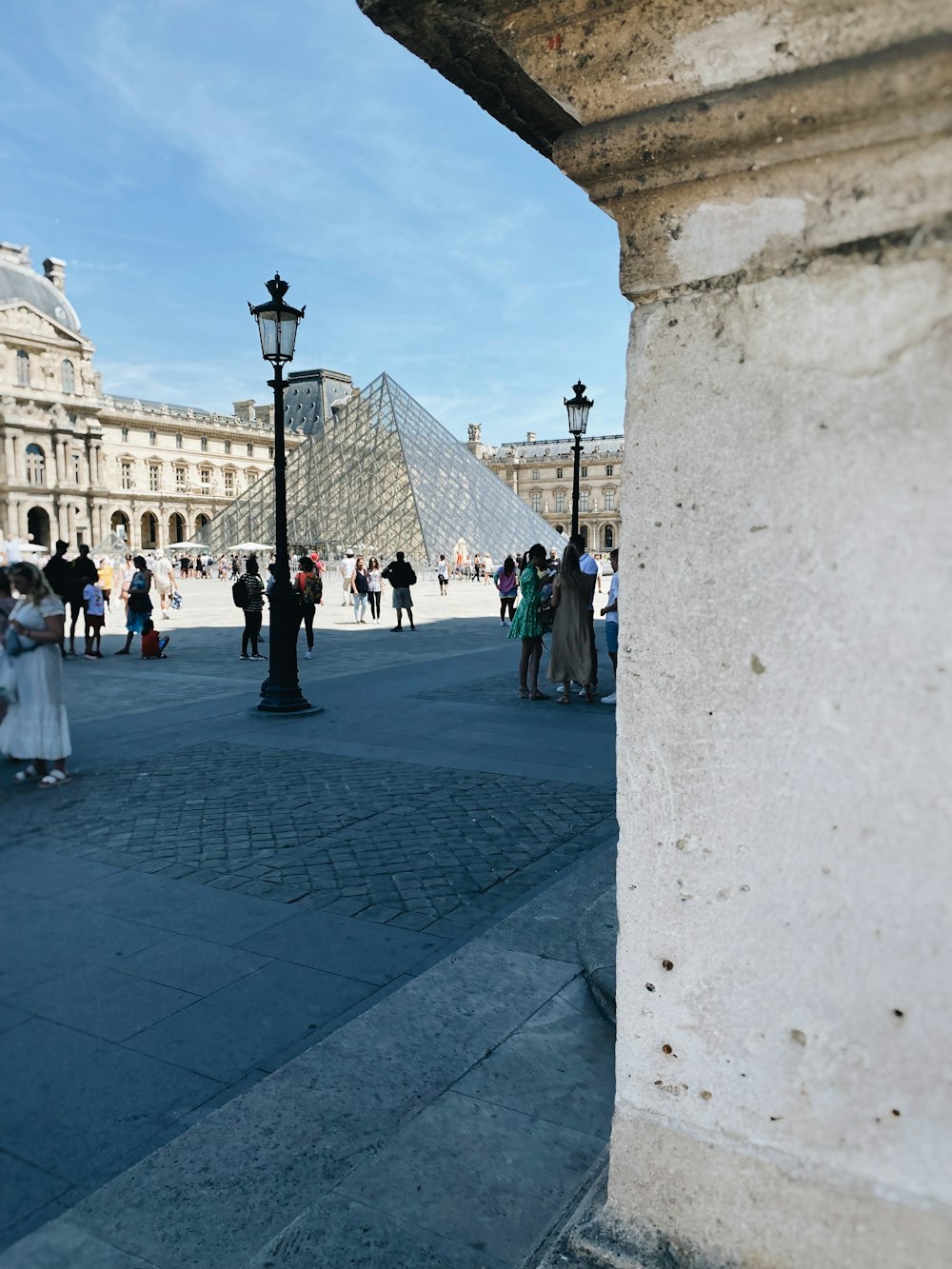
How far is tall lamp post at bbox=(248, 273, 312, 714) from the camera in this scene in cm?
805

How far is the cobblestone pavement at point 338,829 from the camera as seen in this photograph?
147 inches

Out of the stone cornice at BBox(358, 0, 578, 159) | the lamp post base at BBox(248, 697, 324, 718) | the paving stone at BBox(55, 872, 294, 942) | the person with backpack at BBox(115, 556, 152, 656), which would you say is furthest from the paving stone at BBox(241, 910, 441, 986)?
the person with backpack at BBox(115, 556, 152, 656)

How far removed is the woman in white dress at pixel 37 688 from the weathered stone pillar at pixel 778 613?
4885mm

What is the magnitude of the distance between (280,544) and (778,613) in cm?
758

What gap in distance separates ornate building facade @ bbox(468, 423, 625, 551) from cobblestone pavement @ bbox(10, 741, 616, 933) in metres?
85.5

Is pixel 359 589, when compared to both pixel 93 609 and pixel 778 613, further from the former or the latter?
pixel 778 613

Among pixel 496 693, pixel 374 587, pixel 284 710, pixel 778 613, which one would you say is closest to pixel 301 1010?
pixel 778 613

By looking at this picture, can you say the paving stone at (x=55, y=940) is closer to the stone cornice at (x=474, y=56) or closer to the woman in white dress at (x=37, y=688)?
the woman in white dress at (x=37, y=688)

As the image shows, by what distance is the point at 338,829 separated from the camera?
457 centimetres

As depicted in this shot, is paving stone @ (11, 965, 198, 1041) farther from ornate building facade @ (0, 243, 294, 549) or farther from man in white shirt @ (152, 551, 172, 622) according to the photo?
ornate building facade @ (0, 243, 294, 549)

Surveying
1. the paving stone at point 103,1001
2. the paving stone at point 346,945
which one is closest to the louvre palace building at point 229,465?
the paving stone at point 346,945

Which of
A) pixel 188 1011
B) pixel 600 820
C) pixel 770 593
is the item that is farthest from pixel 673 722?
pixel 600 820

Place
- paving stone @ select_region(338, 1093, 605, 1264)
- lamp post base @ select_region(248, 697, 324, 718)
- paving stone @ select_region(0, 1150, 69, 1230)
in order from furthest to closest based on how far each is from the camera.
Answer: lamp post base @ select_region(248, 697, 324, 718) → paving stone @ select_region(0, 1150, 69, 1230) → paving stone @ select_region(338, 1093, 605, 1264)

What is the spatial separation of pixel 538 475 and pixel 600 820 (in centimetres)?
9250
